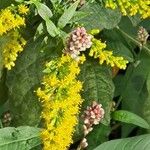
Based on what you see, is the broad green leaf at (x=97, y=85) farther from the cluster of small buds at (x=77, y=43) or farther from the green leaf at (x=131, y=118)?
the cluster of small buds at (x=77, y=43)

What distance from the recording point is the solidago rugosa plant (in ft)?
3.16

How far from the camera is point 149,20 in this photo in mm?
1375

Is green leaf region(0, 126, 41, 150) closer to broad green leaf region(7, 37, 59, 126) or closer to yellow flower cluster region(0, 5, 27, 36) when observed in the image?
broad green leaf region(7, 37, 59, 126)

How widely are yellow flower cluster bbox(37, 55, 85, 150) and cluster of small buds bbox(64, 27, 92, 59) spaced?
0.04m

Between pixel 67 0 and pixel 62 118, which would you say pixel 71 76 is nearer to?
pixel 62 118

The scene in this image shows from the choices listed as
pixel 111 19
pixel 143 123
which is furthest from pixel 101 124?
pixel 111 19

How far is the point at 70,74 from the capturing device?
3.15 ft

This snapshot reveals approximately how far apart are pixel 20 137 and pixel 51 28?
0.82 ft

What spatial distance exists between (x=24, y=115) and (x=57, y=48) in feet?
0.67

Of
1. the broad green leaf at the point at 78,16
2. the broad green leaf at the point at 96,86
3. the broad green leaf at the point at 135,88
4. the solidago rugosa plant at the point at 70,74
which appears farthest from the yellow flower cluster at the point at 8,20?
the broad green leaf at the point at 135,88

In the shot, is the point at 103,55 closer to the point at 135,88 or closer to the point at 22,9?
the point at 22,9

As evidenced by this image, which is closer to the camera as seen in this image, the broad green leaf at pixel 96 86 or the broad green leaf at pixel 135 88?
the broad green leaf at pixel 96 86

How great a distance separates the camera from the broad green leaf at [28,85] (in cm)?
118

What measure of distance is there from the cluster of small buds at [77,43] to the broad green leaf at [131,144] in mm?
232
